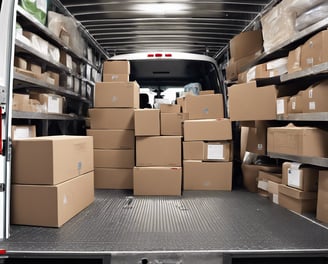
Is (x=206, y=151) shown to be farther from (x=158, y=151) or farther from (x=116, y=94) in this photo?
(x=116, y=94)

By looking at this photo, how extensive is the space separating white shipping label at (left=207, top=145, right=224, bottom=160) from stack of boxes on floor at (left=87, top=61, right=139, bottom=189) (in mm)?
733

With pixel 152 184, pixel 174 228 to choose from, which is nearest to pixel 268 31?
pixel 152 184

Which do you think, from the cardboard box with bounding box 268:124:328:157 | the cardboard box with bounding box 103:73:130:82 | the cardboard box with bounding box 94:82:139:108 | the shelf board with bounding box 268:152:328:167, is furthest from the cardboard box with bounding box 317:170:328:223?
the cardboard box with bounding box 103:73:130:82

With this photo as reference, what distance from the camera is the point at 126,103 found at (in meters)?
2.85

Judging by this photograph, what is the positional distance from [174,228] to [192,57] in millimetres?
2080

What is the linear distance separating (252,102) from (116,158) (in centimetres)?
137

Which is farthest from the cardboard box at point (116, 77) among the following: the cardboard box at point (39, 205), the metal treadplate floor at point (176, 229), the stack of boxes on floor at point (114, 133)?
the cardboard box at point (39, 205)

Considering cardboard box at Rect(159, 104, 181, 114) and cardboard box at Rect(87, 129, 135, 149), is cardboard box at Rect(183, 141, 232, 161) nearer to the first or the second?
cardboard box at Rect(159, 104, 181, 114)

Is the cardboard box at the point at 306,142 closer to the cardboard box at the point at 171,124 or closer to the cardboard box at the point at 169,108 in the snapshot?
the cardboard box at the point at 171,124

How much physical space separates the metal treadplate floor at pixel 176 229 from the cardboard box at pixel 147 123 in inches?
25.5

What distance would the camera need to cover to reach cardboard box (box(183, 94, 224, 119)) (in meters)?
2.92

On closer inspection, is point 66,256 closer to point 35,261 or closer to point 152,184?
point 35,261

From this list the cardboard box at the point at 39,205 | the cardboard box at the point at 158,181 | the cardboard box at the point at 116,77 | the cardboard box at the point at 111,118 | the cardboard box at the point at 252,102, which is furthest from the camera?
the cardboard box at the point at 116,77

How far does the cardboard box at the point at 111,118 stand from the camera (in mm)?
2850
